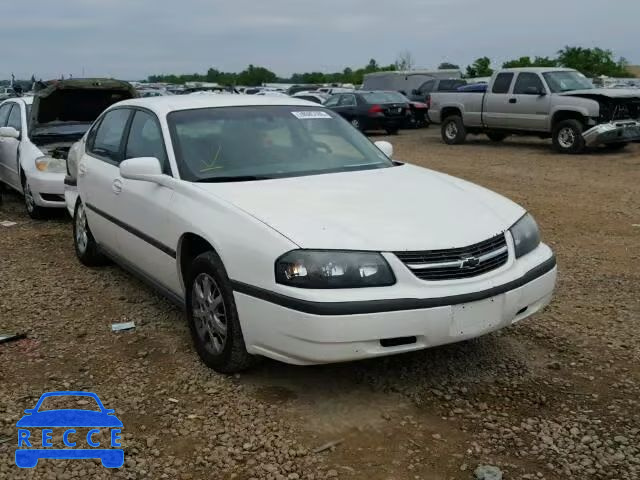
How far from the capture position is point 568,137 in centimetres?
1527

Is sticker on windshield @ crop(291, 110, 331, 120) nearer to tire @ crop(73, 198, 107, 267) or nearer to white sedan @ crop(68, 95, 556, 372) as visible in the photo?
white sedan @ crop(68, 95, 556, 372)

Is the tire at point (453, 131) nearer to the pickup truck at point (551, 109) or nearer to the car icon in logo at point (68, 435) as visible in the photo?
the pickup truck at point (551, 109)

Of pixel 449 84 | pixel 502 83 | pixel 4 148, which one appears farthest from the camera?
pixel 449 84

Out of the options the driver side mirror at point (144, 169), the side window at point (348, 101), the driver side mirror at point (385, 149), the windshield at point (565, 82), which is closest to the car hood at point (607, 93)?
the windshield at point (565, 82)

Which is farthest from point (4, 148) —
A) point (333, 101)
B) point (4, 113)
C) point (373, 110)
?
point (333, 101)

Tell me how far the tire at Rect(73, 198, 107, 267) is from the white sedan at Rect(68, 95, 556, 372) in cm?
81

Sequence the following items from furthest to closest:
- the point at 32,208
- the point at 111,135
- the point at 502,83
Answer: the point at 502,83 < the point at 32,208 < the point at 111,135

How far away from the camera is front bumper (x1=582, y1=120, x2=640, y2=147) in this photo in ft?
47.5

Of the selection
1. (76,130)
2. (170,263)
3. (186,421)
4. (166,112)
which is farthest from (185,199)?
(76,130)

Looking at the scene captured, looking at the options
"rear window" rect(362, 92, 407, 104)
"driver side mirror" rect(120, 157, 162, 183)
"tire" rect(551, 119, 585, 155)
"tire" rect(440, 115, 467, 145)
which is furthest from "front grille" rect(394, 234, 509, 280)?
"rear window" rect(362, 92, 407, 104)

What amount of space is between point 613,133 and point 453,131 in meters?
4.78

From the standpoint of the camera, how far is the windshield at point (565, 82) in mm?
15566

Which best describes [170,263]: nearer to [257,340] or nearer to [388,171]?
[257,340]

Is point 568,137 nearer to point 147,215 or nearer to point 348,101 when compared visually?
point 348,101
